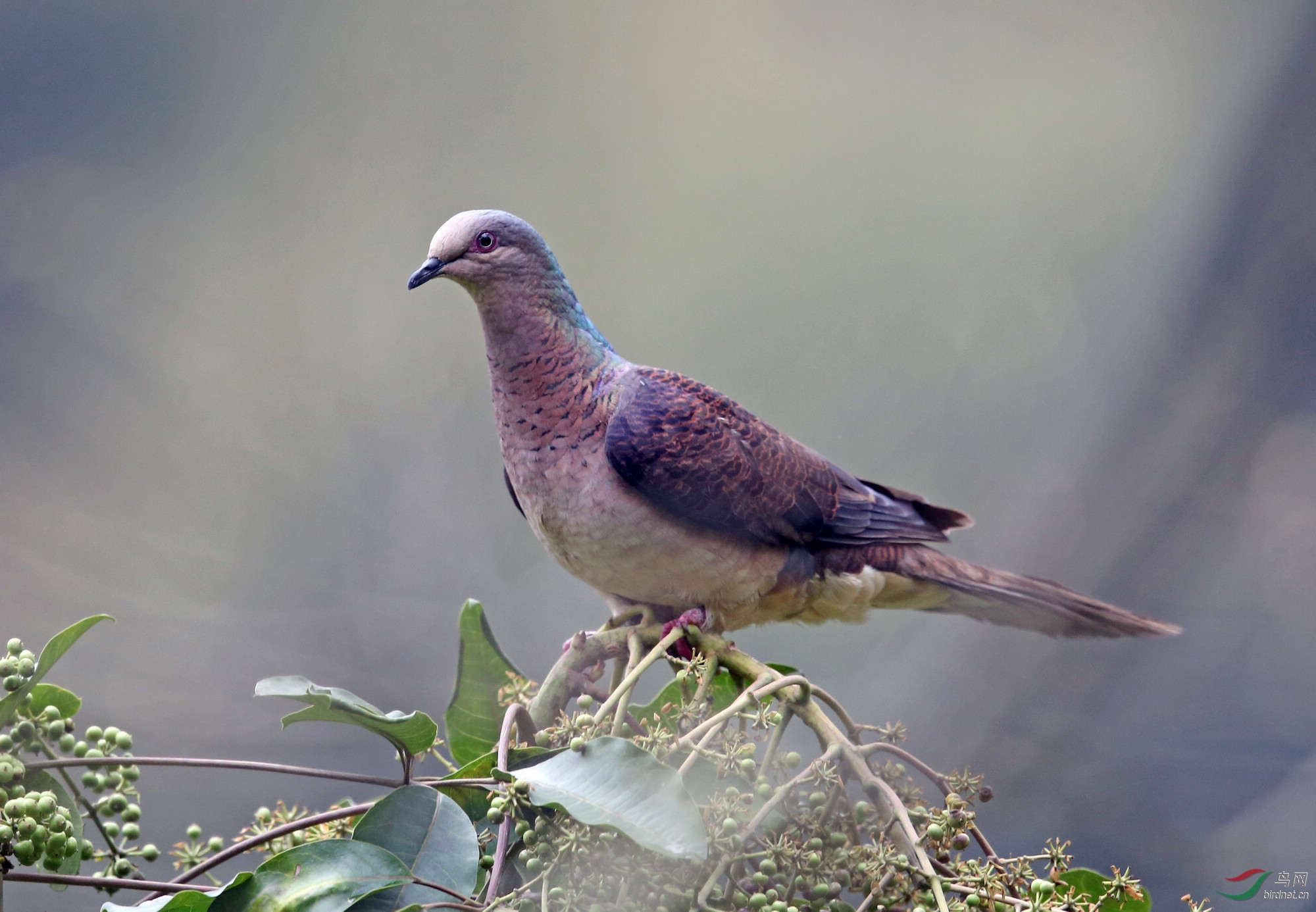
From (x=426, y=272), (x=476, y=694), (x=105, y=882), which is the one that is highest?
(x=426, y=272)

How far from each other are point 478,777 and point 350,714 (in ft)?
0.35

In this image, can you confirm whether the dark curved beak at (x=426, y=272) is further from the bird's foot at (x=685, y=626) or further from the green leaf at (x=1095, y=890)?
the green leaf at (x=1095, y=890)

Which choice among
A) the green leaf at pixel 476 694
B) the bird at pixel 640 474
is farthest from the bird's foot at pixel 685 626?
the green leaf at pixel 476 694

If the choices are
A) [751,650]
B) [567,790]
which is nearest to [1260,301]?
[751,650]

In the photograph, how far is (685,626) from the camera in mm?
750

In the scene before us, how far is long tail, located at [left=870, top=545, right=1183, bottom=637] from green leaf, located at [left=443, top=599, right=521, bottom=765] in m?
0.64

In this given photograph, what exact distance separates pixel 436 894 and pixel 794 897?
0.20 m

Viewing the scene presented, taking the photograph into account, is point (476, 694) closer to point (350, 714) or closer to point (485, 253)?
point (350, 714)

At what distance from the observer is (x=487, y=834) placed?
2.08ft

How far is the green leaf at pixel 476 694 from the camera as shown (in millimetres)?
825

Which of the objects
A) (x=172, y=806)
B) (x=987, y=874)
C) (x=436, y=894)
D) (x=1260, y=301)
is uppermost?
(x=1260, y=301)

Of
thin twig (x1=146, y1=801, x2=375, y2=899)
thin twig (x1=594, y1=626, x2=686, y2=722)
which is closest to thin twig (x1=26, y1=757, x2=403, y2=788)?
thin twig (x1=146, y1=801, x2=375, y2=899)

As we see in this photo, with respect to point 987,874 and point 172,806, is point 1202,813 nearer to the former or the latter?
point 987,874

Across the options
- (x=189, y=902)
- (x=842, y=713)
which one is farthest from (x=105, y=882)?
(x=842, y=713)
